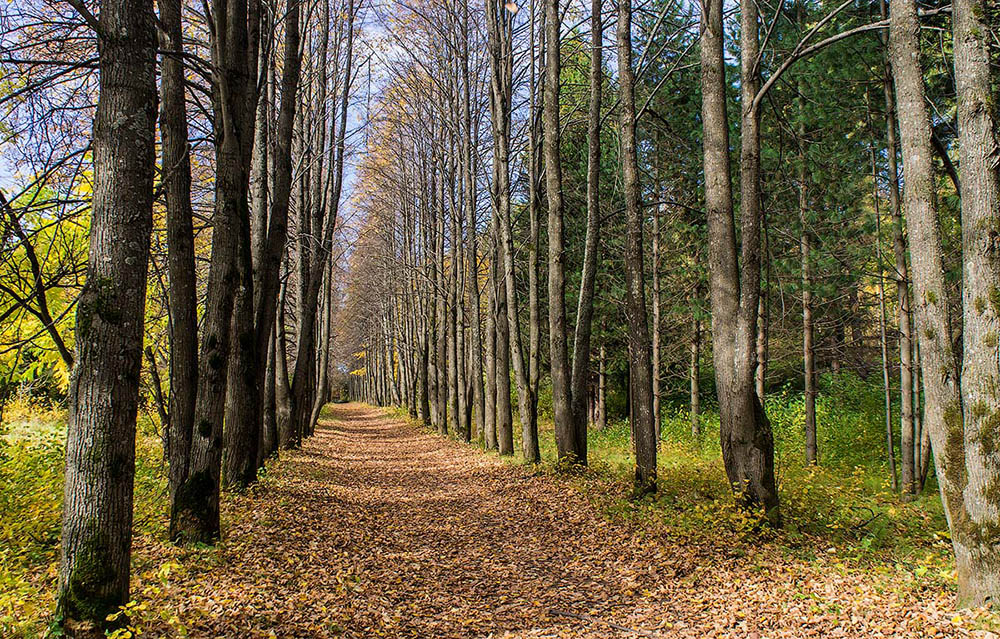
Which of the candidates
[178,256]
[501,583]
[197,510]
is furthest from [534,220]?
[197,510]

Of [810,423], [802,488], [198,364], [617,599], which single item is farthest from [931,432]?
[810,423]

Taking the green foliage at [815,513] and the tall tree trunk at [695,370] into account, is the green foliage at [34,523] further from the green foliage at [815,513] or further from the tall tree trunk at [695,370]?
the tall tree trunk at [695,370]

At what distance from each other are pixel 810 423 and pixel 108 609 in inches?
581

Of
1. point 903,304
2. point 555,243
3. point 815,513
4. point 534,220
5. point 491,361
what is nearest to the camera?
point 815,513

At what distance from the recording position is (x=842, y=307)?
17.5m

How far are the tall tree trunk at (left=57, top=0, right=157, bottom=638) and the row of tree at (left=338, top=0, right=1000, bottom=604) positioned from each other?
593 centimetres

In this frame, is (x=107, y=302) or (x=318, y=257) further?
(x=318, y=257)

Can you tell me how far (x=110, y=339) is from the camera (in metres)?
3.91

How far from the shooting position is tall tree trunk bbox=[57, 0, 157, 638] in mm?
3846

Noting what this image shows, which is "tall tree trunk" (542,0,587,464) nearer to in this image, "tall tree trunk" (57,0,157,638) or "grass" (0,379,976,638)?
"grass" (0,379,976,638)

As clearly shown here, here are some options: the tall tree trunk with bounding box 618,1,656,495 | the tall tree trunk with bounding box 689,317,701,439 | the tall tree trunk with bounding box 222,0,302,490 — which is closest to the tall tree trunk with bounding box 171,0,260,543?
the tall tree trunk with bounding box 222,0,302,490

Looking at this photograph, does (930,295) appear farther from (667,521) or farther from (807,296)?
(807,296)

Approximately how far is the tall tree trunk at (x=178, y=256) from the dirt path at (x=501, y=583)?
53.9 inches

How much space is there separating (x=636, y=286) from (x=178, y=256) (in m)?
6.22
